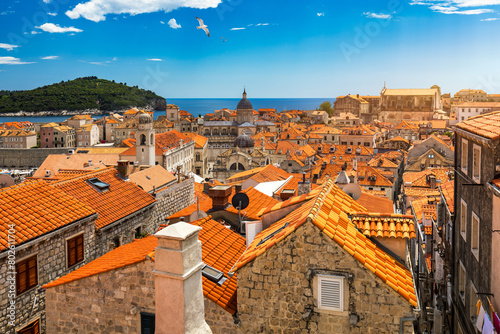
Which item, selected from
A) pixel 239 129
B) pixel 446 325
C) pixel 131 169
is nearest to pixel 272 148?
pixel 239 129

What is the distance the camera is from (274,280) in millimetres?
6746

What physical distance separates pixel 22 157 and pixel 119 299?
230 feet

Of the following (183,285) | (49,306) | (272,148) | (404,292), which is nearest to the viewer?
(183,285)

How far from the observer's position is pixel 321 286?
6566 mm

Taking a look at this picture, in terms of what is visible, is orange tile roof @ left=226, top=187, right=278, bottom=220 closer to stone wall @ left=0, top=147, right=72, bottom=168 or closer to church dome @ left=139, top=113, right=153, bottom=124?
church dome @ left=139, top=113, right=153, bottom=124

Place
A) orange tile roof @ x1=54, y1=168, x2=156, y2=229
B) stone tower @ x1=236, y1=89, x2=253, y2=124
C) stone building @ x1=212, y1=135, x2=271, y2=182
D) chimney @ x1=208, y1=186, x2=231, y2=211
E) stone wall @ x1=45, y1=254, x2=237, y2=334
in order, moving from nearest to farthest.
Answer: stone wall @ x1=45, y1=254, x2=237, y2=334 < chimney @ x1=208, y1=186, x2=231, y2=211 < orange tile roof @ x1=54, y1=168, x2=156, y2=229 < stone building @ x1=212, y1=135, x2=271, y2=182 < stone tower @ x1=236, y1=89, x2=253, y2=124

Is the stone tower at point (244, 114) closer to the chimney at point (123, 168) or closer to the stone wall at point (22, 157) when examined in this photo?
the stone wall at point (22, 157)

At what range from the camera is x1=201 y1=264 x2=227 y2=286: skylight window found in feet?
24.7

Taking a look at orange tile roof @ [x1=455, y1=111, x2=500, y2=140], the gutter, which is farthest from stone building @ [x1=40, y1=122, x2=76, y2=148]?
orange tile roof @ [x1=455, y1=111, x2=500, y2=140]

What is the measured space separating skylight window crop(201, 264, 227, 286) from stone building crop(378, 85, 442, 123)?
118628 mm

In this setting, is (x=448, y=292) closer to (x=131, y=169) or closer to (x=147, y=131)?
(x=131, y=169)

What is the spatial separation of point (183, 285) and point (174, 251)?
13.5 inches

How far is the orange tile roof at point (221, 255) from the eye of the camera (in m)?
A: 7.17

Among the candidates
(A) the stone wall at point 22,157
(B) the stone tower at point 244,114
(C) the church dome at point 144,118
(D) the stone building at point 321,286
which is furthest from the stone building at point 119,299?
(B) the stone tower at point 244,114
